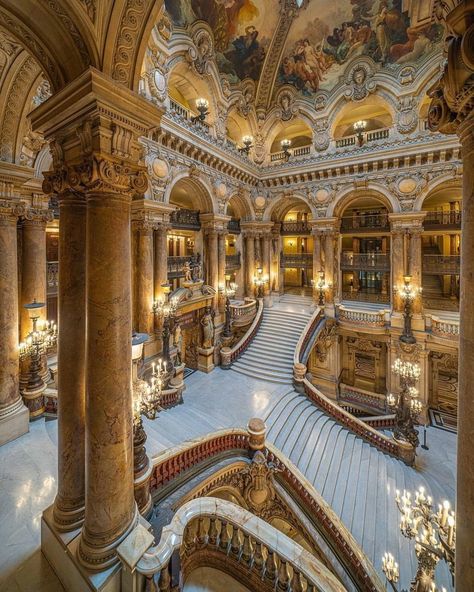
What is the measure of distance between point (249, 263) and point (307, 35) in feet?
38.4

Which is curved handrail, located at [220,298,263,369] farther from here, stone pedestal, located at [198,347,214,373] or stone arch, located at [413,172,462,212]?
stone arch, located at [413,172,462,212]

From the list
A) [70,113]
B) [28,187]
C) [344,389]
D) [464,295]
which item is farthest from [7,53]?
[344,389]

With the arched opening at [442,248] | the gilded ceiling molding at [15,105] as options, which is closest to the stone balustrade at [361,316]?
the arched opening at [442,248]

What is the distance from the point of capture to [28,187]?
704cm

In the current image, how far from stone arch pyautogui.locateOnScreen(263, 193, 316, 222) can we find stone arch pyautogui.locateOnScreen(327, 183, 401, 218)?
116 centimetres

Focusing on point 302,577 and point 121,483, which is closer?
point 121,483

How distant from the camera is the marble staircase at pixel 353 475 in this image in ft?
21.5

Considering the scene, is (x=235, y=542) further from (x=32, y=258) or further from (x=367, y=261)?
(x=367, y=261)

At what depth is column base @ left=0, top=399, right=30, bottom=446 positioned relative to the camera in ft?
17.5

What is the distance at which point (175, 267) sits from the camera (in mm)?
13367

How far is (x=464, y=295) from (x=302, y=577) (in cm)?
442

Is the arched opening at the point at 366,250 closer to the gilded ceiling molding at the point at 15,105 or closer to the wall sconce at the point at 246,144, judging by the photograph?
the wall sconce at the point at 246,144

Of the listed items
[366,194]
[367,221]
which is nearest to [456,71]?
[366,194]

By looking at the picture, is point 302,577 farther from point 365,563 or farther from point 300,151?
point 300,151
